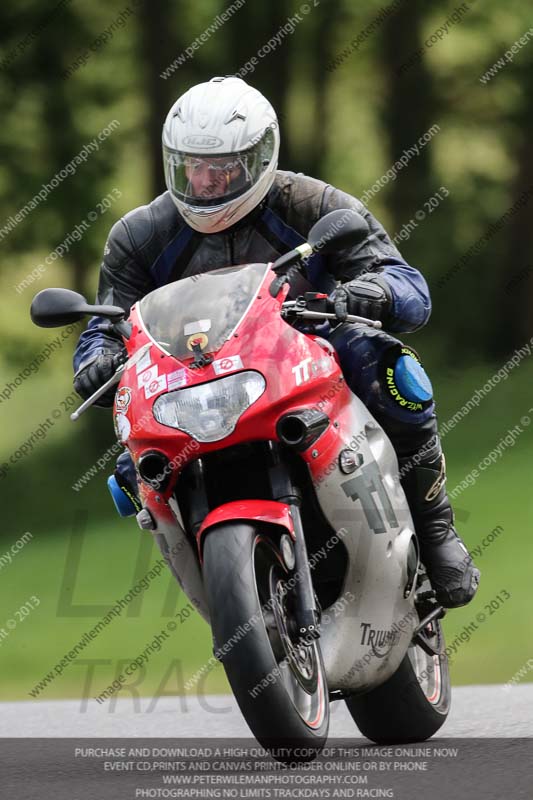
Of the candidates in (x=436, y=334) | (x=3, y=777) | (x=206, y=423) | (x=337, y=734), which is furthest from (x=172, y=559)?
(x=436, y=334)

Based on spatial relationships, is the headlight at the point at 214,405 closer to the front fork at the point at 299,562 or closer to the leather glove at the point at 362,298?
the front fork at the point at 299,562

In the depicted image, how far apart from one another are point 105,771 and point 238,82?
2190 mm

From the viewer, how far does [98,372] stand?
4.76 meters

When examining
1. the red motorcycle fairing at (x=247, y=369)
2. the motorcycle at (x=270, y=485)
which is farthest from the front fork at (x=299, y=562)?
the red motorcycle fairing at (x=247, y=369)

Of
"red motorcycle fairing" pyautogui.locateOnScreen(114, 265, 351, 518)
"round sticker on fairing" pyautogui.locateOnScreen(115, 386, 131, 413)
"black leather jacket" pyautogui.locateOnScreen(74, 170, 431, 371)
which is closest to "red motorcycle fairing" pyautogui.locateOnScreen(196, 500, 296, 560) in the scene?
"red motorcycle fairing" pyautogui.locateOnScreen(114, 265, 351, 518)

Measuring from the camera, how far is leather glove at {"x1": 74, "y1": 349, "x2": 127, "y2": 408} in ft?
15.6

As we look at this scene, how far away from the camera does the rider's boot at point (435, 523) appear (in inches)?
198

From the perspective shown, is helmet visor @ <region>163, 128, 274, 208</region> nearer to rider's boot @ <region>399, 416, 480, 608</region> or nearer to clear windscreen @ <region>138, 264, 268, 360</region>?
clear windscreen @ <region>138, 264, 268, 360</region>

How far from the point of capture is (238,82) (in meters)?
4.85

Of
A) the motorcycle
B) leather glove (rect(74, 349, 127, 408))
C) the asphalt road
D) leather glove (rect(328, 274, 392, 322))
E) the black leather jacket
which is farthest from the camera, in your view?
the asphalt road

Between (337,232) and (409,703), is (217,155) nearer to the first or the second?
(337,232)

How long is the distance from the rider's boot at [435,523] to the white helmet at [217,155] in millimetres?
985

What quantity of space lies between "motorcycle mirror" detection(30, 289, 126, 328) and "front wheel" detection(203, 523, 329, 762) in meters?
0.91

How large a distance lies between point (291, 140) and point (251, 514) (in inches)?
369
